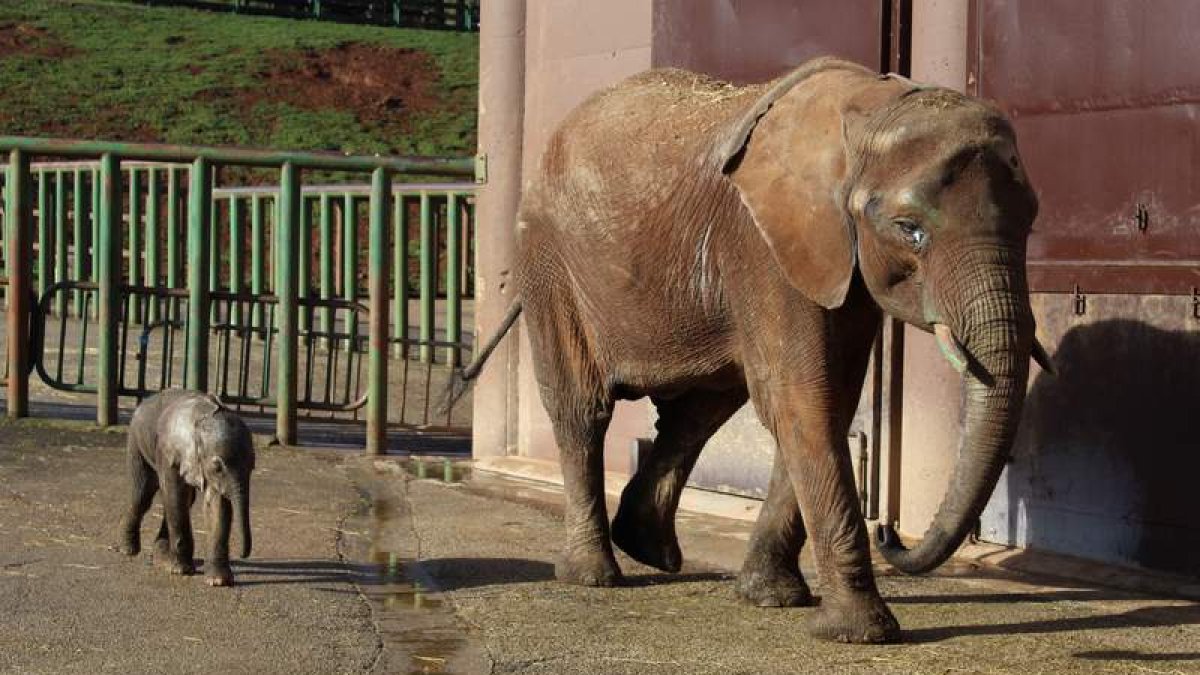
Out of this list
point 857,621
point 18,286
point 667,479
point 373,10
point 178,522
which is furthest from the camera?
point 373,10

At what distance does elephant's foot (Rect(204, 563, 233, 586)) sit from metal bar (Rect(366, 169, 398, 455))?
14.9 ft

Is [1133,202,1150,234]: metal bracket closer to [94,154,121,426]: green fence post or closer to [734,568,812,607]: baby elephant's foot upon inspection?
[734,568,812,607]: baby elephant's foot

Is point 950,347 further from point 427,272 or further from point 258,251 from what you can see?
point 258,251

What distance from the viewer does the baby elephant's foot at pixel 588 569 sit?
326 inches

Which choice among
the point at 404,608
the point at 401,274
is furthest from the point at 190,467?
the point at 401,274

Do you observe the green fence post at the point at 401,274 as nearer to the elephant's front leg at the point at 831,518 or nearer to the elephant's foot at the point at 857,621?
the elephant's front leg at the point at 831,518

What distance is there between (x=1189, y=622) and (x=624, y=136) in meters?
2.79

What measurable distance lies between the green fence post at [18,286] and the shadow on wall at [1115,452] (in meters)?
6.44

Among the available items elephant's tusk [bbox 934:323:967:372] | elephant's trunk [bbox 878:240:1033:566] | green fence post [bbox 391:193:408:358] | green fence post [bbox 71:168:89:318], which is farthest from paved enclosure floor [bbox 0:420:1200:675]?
green fence post [bbox 71:168:89:318]

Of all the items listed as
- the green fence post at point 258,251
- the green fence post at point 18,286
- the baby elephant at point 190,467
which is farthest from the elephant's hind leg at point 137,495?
the green fence post at point 258,251

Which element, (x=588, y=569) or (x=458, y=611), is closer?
(x=458, y=611)

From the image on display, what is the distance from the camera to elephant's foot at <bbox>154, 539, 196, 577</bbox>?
812 cm

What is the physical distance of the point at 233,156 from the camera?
1241 cm

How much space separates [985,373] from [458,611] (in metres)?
2.25
